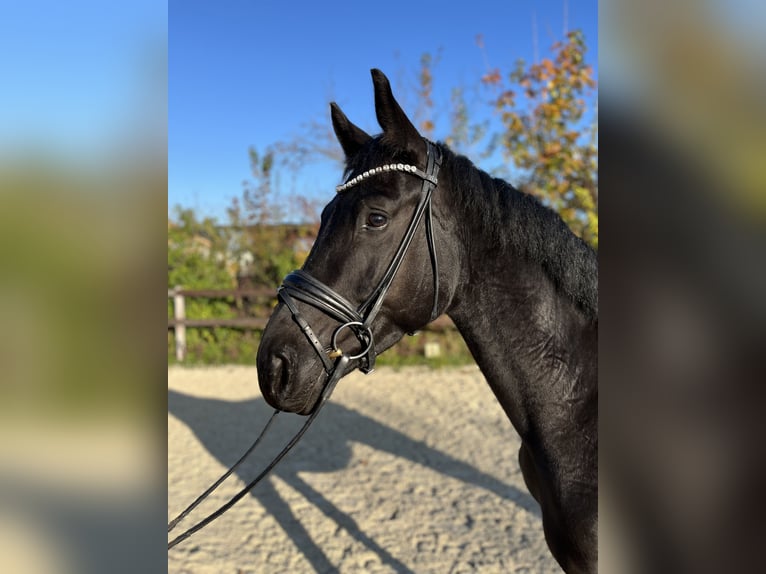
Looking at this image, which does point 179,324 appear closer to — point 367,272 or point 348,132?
point 348,132

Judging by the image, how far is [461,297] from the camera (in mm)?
1757

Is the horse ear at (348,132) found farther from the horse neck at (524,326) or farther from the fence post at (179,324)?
the fence post at (179,324)

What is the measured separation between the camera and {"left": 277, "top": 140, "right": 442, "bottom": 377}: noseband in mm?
1557

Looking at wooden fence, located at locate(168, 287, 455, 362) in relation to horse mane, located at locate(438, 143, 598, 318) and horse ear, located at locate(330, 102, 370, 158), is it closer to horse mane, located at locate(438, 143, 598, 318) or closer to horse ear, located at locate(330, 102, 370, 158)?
horse ear, located at locate(330, 102, 370, 158)

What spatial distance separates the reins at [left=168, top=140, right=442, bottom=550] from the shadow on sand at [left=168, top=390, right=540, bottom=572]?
2.67 m

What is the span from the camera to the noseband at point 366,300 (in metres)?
1.56

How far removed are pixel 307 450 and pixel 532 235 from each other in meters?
5.23

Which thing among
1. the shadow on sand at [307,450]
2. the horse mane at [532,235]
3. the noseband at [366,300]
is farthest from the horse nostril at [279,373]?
the shadow on sand at [307,450]

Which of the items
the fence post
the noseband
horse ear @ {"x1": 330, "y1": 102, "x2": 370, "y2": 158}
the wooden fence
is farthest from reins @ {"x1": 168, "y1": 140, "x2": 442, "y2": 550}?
the fence post
